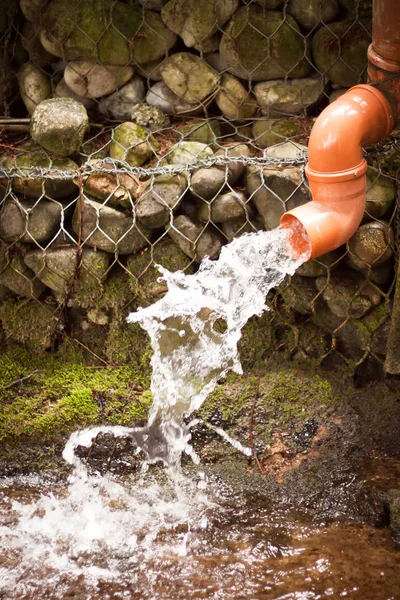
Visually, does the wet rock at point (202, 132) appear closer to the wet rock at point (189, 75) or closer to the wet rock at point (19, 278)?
the wet rock at point (189, 75)

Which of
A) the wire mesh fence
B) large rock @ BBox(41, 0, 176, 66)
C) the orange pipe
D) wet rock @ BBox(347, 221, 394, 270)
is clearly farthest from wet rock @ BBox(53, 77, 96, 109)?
wet rock @ BBox(347, 221, 394, 270)

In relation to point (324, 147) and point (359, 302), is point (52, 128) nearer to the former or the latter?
point (324, 147)

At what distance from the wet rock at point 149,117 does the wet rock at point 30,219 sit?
485mm

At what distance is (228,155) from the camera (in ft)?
7.47

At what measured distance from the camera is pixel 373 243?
204 centimetres

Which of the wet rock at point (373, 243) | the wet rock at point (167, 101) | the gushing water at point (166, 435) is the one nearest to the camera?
the gushing water at point (166, 435)

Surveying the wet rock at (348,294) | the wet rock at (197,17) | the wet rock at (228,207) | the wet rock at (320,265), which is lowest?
the wet rock at (348,294)

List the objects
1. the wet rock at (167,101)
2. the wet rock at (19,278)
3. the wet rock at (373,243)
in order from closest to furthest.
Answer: the wet rock at (373,243) → the wet rock at (19,278) → the wet rock at (167,101)

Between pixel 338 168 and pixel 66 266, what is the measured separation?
1.07 meters

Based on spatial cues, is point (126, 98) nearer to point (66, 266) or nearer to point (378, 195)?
point (66, 266)

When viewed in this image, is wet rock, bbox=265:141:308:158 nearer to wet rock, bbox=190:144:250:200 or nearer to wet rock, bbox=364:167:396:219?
wet rock, bbox=190:144:250:200

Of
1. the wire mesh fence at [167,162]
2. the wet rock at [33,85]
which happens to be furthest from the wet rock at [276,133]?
the wet rock at [33,85]

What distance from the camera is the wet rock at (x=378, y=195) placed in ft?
6.78

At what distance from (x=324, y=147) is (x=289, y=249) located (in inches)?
13.0
